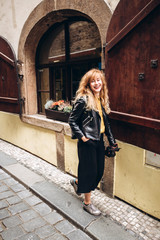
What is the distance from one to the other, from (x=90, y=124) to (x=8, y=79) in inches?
122

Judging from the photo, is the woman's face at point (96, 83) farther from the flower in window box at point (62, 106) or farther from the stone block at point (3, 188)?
the stone block at point (3, 188)

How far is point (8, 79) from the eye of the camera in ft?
14.7

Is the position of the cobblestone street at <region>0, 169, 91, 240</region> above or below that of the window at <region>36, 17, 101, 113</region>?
below

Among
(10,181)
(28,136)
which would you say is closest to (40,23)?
(28,136)

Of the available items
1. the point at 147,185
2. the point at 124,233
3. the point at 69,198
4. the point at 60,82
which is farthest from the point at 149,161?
the point at 60,82

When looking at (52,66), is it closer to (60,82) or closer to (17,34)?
(60,82)

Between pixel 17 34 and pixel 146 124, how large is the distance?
3.62 meters

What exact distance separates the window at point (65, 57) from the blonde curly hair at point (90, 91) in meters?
0.91

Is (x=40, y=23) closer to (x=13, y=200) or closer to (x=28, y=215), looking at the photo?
(x=13, y=200)

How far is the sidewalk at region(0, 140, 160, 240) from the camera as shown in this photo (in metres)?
2.17

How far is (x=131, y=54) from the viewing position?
2066 millimetres

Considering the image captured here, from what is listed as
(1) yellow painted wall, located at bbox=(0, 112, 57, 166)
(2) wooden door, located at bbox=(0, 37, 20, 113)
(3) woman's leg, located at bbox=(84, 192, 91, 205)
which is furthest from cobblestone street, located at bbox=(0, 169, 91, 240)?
(2) wooden door, located at bbox=(0, 37, 20, 113)

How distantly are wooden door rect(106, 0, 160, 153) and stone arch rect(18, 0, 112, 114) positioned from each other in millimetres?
476

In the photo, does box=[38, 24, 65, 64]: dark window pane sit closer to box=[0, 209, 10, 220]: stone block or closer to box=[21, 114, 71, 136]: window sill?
box=[21, 114, 71, 136]: window sill
